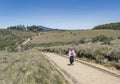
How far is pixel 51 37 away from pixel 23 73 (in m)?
99.6

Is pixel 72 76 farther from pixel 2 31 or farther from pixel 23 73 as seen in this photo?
pixel 2 31

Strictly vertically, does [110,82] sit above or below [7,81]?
below

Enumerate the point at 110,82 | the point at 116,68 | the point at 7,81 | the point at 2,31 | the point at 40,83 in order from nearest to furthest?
the point at 7,81, the point at 40,83, the point at 110,82, the point at 116,68, the point at 2,31

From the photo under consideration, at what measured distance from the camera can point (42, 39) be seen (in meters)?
111

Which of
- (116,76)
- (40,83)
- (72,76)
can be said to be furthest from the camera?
(72,76)

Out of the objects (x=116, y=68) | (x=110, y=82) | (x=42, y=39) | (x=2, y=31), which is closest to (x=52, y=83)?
(x=110, y=82)

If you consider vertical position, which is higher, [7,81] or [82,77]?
[7,81]

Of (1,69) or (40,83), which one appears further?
(1,69)

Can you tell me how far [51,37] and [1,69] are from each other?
322ft

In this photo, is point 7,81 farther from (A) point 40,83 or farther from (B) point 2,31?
(B) point 2,31

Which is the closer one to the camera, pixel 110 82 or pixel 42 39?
pixel 110 82

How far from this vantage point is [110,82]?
14.6m

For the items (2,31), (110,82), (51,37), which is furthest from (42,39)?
(110,82)

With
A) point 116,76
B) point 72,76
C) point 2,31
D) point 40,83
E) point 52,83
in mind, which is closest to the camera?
point 40,83
